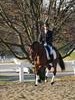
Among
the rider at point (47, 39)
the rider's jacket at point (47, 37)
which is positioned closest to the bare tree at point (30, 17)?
the rider's jacket at point (47, 37)

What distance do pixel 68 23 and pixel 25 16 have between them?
2.22 metres

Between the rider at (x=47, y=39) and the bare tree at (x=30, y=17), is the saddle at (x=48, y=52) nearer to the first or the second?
the rider at (x=47, y=39)

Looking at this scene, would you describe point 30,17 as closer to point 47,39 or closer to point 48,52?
point 47,39

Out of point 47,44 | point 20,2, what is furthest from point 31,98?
point 20,2

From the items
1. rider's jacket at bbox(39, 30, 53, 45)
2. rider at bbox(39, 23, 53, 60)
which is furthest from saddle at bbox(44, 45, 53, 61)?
rider's jacket at bbox(39, 30, 53, 45)

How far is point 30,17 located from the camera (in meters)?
16.8

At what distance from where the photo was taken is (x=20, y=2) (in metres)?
16.1

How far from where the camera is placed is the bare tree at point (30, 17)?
53.9ft

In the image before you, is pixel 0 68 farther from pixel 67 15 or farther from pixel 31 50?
pixel 31 50

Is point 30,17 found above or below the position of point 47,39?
above

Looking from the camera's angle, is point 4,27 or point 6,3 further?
point 4,27

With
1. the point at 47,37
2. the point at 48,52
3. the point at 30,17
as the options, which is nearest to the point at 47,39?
the point at 47,37

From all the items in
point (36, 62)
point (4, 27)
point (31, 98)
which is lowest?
point (31, 98)

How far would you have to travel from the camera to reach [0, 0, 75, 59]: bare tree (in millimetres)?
16422
